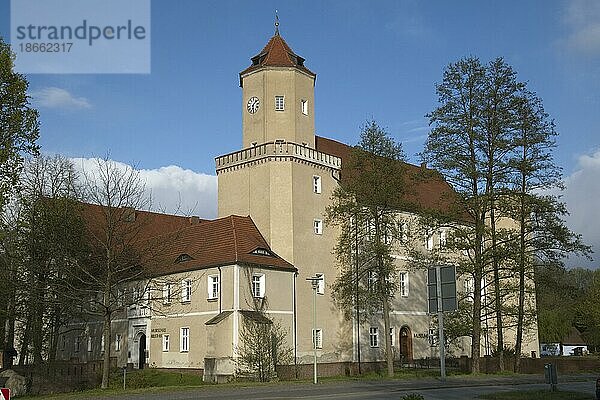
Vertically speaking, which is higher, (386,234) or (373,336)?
(386,234)

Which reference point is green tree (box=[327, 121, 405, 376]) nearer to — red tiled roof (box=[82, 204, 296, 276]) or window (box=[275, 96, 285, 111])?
red tiled roof (box=[82, 204, 296, 276])

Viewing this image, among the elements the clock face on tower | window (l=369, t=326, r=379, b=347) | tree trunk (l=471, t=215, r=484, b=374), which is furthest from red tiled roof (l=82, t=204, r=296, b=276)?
tree trunk (l=471, t=215, r=484, b=374)

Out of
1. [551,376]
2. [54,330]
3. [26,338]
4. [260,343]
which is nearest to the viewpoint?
[551,376]

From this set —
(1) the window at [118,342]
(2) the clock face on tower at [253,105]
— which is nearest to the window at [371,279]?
(2) the clock face on tower at [253,105]

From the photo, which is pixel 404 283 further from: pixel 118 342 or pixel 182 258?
pixel 118 342

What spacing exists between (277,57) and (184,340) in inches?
788

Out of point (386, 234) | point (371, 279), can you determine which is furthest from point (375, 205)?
point (371, 279)

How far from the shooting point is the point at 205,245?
147 ft

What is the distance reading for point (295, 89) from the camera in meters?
46.9

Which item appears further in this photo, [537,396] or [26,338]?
[26,338]

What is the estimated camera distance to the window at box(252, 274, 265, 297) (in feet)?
137

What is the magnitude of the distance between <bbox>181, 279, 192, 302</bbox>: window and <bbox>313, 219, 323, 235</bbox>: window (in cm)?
905

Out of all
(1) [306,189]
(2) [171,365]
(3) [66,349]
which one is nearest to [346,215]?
(1) [306,189]

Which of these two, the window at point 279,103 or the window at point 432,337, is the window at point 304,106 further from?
the window at point 432,337
